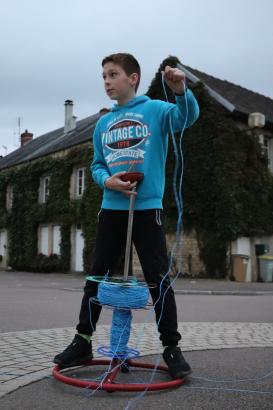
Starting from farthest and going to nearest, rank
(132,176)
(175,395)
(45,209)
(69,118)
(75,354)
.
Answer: (69,118)
(45,209)
(75,354)
(132,176)
(175,395)

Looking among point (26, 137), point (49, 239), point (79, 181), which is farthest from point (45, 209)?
point (26, 137)

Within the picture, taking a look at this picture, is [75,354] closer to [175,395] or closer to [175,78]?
[175,395]

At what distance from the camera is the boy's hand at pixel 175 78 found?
3.34 metres

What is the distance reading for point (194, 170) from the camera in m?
22.7

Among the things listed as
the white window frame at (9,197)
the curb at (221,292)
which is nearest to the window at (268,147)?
the curb at (221,292)

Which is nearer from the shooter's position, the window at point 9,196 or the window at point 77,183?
the window at point 77,183

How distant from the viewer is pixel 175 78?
336 centimetres

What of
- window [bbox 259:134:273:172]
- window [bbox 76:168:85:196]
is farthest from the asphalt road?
→ window [bbox 76:168:85:196]

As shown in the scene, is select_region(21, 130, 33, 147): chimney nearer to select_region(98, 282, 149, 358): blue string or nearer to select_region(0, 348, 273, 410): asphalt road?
select_region(0, 348, 273, 410): asphalt road

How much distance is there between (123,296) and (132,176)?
30.3 inches

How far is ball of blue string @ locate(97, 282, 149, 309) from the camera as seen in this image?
3328mm

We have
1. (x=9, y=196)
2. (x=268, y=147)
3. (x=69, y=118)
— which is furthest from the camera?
(x=69, y=118)

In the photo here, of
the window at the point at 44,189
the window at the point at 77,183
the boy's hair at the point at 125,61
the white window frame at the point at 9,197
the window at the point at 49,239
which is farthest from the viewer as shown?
the white window frame at the point at 9,197

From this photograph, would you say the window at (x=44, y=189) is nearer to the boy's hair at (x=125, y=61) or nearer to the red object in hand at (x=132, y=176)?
the boy's hair at (x=125, y=61)
